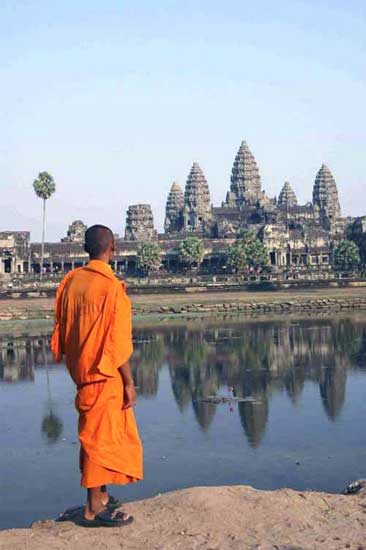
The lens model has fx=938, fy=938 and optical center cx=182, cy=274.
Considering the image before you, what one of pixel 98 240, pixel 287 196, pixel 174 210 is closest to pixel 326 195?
pixel 287 196

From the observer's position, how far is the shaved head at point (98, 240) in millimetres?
10570

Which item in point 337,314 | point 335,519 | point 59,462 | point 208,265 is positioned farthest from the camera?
point 208,265

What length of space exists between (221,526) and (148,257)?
121 metres

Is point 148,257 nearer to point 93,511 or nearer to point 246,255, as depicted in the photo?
point 246,255

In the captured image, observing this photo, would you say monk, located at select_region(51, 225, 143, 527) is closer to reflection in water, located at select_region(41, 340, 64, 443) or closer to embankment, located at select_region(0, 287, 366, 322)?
reflection in water, located at select_region(41, 340, 64, 443)

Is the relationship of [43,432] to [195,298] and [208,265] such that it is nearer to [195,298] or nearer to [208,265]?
[195,298]

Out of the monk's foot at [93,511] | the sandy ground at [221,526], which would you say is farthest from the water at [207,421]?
the sandy ground at [221,526]

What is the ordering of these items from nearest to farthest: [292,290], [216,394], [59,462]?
[59,462] → [216,394] → [292,290]

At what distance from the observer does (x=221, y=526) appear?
31.7ft

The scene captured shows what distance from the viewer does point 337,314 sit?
210ft

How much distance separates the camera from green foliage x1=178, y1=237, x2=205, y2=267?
132875 millimetres

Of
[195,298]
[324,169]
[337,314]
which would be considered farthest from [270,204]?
[337,314]

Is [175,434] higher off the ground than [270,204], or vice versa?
[270,204]

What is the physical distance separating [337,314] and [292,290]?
79.3 ft
